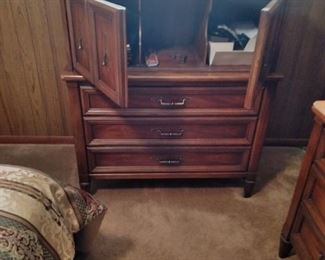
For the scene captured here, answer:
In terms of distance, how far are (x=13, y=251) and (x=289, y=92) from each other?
6.07ft

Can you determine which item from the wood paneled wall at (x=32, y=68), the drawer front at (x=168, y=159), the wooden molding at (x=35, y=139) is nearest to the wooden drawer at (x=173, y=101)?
the drawer front at (x=168, y=159)

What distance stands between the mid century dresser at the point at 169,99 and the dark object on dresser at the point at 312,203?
10.5 inches

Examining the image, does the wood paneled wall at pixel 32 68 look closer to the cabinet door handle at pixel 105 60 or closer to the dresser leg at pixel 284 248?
the cabinet door handle at pixel 105 60

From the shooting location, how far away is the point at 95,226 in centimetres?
122

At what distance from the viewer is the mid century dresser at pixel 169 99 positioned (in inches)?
50.9

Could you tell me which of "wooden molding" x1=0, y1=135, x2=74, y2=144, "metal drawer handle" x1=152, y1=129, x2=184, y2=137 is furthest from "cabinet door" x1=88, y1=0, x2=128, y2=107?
"wooden molding" x1=0, y1=135, x2=74, y2=144

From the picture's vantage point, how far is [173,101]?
142 centimetres

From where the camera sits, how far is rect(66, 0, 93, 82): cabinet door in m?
1.17

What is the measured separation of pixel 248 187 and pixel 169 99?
28.1 inches

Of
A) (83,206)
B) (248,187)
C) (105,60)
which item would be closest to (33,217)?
(83,206)

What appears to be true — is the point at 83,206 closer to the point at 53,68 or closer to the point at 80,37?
the point at 80,37

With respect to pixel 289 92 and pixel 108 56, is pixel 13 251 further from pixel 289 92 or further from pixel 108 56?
pixel 289 92

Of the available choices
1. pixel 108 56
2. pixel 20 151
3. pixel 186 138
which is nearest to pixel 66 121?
pixel 20 151

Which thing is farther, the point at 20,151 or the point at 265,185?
the point at 20,151
